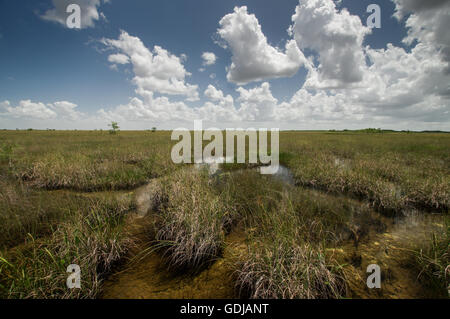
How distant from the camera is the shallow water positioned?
285 centimetres

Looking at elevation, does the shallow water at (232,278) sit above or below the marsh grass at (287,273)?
below

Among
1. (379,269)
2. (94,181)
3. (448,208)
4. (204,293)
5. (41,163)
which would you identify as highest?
(41,163)

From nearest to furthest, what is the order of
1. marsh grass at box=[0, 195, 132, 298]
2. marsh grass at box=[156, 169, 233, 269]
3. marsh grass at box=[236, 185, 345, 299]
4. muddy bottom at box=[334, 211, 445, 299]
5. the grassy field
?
marsh grass at box=[0, 195, 132, 298] → marsh grass at box=[236, 185, 345, 299] → the grassy field → muddy bottom at box=[334, 211, 445, 299] → marsh grass at box=[156, 169, 233, 269]

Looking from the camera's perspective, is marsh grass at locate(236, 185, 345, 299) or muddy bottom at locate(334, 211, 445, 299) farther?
muddy bottom at locate(334, 211, 445, 299)

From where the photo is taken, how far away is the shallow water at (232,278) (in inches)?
112

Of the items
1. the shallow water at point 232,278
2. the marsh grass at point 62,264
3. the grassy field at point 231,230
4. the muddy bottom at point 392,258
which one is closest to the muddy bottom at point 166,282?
the shallow water at point 232,278

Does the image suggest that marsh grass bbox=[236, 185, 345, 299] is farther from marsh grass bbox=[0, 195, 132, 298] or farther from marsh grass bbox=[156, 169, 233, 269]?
marsh grass bbox=[0, 195, 132, 298]

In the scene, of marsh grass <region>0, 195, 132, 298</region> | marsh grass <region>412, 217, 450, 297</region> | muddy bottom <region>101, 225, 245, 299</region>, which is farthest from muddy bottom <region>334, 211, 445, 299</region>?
marsh grass <region>0, 195, 132, 298</region>

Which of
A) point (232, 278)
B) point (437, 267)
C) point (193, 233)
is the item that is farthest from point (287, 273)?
point (437, 267)

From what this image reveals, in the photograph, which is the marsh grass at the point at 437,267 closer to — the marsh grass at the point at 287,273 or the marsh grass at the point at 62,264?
the marsh grass at the point at 287,273
